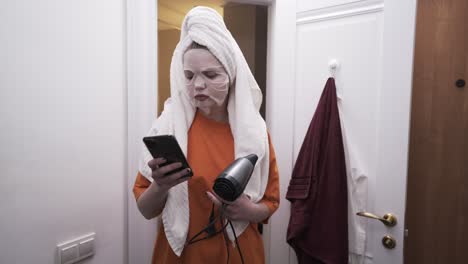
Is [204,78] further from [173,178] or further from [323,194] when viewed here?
[323,194]

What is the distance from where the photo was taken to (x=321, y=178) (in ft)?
3.29

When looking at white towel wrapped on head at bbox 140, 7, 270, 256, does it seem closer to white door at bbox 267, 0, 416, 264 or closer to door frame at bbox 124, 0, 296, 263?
door frame at bbox 124, 0, 296, 263

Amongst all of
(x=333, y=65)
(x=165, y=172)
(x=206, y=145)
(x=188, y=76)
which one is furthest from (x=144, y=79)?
(x=333, y=65)

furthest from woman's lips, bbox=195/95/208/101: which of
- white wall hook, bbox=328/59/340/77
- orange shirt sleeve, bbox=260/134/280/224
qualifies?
white wall hook, bbox=328/59/340/77

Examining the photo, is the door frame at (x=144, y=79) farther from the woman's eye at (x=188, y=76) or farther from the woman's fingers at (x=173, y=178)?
the woman's fingers at (x=173, y=178)

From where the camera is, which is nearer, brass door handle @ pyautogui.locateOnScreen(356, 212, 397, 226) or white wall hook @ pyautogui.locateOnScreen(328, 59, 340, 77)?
brass door handle @ pyautogui.locateOnScreen(356, 212, 397, 226)

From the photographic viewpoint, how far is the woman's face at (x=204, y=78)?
2.38 feet

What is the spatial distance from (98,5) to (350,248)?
1367 mm

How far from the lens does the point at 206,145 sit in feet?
2.59

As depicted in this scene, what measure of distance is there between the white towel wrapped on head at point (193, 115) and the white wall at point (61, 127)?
0.28 meters

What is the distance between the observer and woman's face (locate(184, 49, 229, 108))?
72 cm

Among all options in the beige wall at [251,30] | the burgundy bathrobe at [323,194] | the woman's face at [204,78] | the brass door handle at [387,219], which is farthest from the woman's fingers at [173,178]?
the beige wall at [251,30]

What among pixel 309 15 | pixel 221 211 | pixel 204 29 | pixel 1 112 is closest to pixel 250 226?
pixel 221 211

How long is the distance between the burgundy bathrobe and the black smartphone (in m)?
0.60
